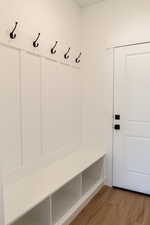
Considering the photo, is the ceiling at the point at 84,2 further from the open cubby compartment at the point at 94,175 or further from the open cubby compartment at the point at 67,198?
the open cubby compartment at the point at 67,198

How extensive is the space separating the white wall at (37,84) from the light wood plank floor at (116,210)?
2.50 feet

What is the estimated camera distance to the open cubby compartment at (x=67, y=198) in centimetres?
201

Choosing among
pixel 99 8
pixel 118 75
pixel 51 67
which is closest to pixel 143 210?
pixel 118 75

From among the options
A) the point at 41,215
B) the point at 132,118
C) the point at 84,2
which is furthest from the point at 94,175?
the point at 84,2

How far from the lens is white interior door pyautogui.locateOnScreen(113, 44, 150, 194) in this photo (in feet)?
8.32

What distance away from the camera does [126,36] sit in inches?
103

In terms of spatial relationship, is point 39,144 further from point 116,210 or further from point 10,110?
point 116,210

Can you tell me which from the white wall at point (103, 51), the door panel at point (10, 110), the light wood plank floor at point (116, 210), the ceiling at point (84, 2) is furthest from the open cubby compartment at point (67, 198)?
the ceiling at point (84, 2)

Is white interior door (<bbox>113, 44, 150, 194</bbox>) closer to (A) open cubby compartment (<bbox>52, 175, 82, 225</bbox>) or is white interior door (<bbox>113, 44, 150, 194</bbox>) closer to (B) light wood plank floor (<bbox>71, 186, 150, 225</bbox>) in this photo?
(B) light wood plank floor (<bbox>71, 186, 150, 225</bbox>)

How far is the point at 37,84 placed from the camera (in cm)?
211

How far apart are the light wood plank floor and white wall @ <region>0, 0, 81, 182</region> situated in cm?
76

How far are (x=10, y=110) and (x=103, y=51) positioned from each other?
5.70 ft

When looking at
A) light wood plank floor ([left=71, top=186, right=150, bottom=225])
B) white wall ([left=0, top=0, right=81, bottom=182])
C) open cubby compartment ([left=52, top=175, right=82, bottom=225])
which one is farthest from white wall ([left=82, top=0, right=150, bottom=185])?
open cubby compartment ([left=52, top=175, right=82, bottom=225])

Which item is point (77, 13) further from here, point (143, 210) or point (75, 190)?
point (143, 210)
